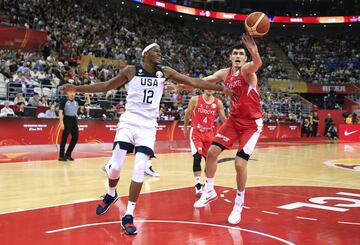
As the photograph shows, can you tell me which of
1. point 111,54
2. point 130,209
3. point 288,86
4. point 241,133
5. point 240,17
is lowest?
point 130,209

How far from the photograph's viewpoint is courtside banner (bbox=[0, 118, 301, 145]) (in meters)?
14.9

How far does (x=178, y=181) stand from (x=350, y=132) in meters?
21.5

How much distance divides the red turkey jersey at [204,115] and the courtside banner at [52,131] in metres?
8.82

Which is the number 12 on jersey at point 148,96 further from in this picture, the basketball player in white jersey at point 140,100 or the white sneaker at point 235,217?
the white sneaker at point 235,217

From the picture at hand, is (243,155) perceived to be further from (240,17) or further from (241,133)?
(240,17)

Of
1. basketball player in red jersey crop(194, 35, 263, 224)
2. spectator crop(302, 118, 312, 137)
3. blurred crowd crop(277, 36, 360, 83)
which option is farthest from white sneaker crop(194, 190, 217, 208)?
blurred crowd crop(277, 36, 360, 83)

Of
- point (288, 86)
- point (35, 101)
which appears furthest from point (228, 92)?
point (288, 86)

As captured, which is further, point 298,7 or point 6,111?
point 298,7

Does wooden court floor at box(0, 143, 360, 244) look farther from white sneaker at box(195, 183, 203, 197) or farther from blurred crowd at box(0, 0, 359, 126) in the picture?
blurred crowd at box(0, 0, 359, 126)

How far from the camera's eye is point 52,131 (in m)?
16.0

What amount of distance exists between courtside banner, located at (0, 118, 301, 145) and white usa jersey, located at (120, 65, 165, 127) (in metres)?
10.6

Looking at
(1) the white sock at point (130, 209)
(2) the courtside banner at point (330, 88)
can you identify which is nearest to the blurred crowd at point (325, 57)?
(2) the courtside banner at point (330, 88)

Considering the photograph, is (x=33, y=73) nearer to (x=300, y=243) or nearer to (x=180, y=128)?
(x=180, y=128)

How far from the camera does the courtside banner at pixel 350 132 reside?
2727 cm
